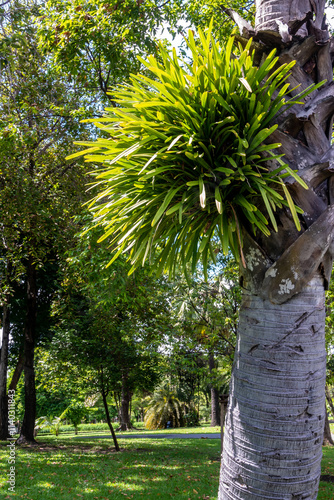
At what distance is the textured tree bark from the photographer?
5.16 ft

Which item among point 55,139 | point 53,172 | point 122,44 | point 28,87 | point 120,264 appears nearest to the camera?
point 120,264

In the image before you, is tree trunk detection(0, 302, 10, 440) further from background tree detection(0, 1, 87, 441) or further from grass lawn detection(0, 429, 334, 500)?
background tree detection(0, 1, 87, 441)

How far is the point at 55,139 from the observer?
29.7 feet

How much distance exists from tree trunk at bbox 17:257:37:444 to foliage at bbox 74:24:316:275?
35.1ft

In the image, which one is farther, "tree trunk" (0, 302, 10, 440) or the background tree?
"tree trunk" (0, 302, 10, 440)

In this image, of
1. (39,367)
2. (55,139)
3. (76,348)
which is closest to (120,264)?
(55,139)

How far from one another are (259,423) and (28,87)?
8741 mm

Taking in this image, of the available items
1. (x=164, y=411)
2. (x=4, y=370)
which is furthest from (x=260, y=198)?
Result: (x=164, y=411)

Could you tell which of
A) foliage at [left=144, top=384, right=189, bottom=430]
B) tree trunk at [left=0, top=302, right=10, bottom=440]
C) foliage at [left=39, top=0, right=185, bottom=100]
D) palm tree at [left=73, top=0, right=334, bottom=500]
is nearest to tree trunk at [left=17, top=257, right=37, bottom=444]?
tree trunk at [left=0, top=302, right=10, bottom=440]

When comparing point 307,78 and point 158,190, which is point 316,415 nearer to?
point 158,190

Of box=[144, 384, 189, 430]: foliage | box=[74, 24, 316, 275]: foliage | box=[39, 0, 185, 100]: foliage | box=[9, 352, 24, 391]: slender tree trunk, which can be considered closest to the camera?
box=[74, 24, 316, 275]: foliage

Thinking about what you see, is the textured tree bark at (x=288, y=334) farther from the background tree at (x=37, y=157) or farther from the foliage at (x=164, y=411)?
the foliage at (x=164, y=411)

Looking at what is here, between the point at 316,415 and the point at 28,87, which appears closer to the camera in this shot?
the point at 316,415

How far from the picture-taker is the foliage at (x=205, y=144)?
1.74 meters
